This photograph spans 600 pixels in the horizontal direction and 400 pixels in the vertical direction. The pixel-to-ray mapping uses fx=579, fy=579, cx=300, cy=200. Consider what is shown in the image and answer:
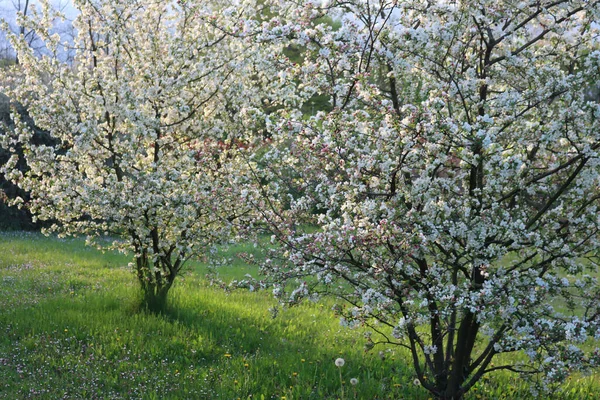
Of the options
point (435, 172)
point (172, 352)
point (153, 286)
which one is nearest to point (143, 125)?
point (153, 286)

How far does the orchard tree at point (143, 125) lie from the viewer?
7.99m

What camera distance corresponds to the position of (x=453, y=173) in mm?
5699

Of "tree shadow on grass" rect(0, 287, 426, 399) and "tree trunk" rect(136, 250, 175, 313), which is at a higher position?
"tree trunk" rect(136, 250, 175, 313)

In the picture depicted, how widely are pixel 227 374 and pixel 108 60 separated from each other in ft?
16.4

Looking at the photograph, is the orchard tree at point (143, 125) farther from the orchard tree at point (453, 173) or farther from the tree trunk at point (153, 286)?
the orchard tree at point (453, 173)

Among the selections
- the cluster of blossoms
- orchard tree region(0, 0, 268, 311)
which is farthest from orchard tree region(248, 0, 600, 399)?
orchard tree region(0, 0, 268, 311)

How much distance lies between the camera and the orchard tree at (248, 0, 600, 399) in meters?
4.71

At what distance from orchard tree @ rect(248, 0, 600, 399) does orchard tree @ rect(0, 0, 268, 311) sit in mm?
2231

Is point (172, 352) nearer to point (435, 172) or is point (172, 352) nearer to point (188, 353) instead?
point (188, 353)

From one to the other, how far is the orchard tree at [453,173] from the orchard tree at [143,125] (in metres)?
2.23

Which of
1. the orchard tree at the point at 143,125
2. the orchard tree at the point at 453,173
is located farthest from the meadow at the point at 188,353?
the orchard tree at the point at 453,173

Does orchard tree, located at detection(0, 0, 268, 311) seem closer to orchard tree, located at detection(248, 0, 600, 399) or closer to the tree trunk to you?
the tree trunk

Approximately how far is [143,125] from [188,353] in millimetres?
3111

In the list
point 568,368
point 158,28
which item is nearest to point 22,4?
point 158,28
